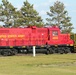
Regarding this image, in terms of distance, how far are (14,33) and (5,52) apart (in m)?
3.09

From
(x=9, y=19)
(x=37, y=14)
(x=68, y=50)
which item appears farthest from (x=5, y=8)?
(x=68, y=50)

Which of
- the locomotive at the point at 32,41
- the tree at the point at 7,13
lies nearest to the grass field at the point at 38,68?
the locomotive at the point at 32,41

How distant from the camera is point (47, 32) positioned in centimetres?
4116

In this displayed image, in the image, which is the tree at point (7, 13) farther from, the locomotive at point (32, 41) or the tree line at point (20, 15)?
the locomotive at point (32, 41)

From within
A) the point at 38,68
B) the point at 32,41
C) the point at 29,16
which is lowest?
the point at 38,68

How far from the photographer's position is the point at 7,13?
61.4m

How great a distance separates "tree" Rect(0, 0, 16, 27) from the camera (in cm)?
6127

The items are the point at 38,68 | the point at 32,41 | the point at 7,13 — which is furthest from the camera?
the point at 7,13

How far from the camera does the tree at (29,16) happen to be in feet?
206

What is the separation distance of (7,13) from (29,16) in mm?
5155

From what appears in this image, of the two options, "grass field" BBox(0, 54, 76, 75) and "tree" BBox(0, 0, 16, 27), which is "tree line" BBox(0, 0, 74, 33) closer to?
"tree" BBox(0, 0, 16, 27)

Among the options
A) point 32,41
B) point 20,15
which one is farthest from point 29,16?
point 32,41

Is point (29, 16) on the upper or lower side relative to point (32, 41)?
upper

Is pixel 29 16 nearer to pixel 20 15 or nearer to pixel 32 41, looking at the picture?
pixel 20 15
